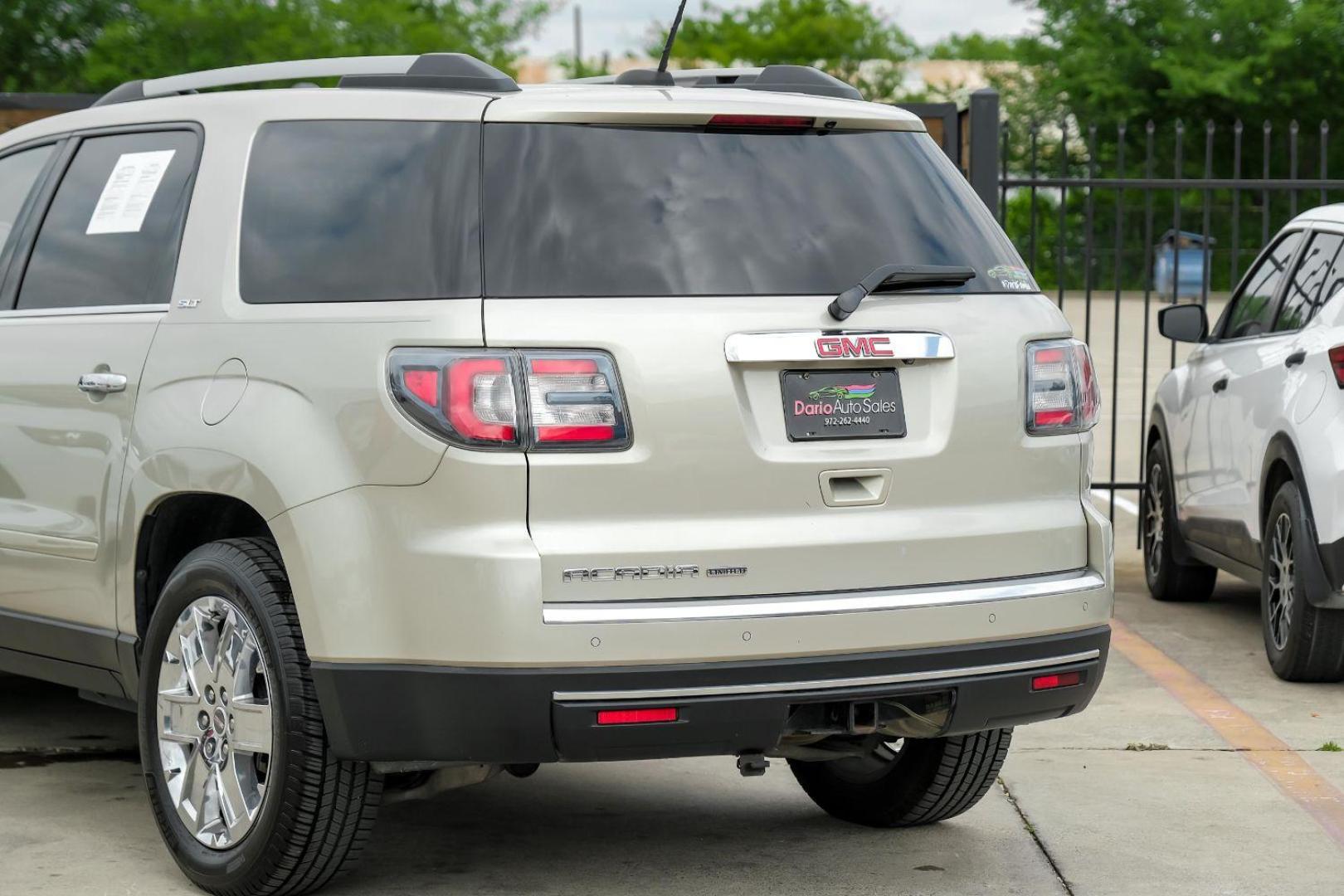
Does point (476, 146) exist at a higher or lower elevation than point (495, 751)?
higher

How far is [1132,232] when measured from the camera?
1642 inches

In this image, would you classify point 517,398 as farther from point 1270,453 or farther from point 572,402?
point 1270,453

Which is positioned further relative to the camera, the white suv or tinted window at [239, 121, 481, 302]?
the white suv

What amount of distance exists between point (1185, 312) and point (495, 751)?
5160 mm

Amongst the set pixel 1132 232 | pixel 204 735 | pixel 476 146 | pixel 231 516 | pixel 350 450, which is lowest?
pixel 1132 232

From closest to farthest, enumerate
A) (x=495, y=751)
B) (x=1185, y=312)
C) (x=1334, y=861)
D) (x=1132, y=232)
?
(x=495, y=751) < (x=1334, y=861) < (x=1185, y=312) < (x=1132, y=232)

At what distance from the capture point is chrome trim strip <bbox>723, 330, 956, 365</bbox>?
3936 millimetres

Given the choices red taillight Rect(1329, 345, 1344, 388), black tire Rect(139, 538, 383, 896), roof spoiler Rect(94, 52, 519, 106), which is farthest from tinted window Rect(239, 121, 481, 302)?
red taillight Rect(1329, 345, 1344, 388)

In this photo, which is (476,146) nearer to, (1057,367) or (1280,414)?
(1057,367)

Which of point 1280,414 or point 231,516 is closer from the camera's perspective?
point 231,516

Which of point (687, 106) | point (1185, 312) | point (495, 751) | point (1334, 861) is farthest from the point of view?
point (1185, 312)

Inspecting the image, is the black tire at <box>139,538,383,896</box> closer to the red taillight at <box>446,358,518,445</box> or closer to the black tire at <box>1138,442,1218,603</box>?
the red taillight at <box>446,358,518,445</box>

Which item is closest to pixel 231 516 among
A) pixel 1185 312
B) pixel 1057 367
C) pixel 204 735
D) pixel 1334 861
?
pixel 204 735

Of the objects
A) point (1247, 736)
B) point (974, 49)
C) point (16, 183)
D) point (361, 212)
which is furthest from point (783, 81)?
point (974, 49)
